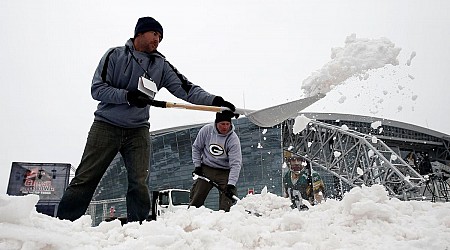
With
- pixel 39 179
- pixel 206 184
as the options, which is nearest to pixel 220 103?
pixel 206 184

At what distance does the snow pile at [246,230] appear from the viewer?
1129 mm

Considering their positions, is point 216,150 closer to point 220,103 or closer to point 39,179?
point 220,103

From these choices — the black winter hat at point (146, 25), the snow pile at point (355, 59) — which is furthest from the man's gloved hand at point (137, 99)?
the snow pile at point (355, 59)

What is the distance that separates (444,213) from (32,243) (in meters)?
1.61

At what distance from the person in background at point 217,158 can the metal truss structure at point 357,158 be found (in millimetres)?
10290

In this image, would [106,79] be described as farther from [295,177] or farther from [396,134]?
[396,134]

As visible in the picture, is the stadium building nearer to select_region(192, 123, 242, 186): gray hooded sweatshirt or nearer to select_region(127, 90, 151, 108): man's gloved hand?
select_region(192, 123, 242, 186): gray hooded sweatshirt

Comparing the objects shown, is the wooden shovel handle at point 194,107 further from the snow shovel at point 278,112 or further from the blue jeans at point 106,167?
the snow shovel at point 278,112

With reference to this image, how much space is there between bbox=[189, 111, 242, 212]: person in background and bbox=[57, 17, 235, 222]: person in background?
4.12ft

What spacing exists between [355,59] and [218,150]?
2304 millimetres

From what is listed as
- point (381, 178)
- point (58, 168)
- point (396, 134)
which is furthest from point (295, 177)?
point (58, 168)

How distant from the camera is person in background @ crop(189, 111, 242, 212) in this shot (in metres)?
4.03

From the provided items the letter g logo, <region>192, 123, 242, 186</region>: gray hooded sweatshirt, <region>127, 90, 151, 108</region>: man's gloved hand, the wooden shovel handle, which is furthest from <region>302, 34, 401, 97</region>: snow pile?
<region>127, 90, 151, 108</region>: man's gloved hand

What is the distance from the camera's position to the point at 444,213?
1608 millimetres
